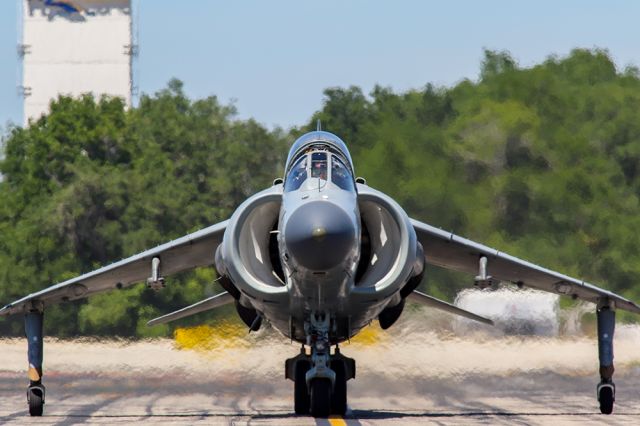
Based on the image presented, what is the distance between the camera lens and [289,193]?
1662cm

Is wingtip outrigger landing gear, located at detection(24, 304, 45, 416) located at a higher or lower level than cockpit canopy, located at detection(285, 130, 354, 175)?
lower

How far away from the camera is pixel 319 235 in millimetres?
14844

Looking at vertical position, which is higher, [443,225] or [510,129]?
[510,129]

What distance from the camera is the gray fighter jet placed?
50.4 feet

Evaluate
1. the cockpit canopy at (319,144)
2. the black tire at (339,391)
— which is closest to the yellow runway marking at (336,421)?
the black tire at (339,391)

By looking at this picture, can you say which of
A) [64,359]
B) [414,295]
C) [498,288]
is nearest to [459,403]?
[414,295]

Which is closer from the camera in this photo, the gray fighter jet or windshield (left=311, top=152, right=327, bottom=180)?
the gray fighter jet

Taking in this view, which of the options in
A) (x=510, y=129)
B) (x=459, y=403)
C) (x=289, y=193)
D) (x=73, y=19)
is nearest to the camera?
(x=289, y=193)

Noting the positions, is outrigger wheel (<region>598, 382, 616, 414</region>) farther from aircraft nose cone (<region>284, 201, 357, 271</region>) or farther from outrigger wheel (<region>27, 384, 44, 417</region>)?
outrigger wheel (<region>27, 384, 44, 417</region>)

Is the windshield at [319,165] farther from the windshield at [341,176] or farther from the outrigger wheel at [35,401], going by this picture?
the outrigger wheel at [35,401]

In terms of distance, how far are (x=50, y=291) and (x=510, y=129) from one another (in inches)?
678

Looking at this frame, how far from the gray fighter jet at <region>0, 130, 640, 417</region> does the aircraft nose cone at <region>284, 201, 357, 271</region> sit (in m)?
0.01

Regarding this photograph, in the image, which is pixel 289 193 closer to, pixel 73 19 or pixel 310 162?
pixel 310 162

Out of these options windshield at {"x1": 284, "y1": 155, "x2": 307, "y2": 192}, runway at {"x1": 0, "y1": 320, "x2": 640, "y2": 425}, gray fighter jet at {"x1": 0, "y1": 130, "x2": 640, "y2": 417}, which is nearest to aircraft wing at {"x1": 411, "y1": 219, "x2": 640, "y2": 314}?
gray fighter jet at {"x1": 0, "y1": 130, "x2": 640, "y2": 417}
